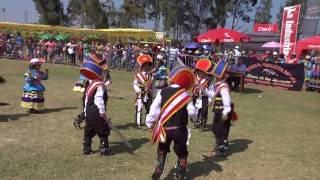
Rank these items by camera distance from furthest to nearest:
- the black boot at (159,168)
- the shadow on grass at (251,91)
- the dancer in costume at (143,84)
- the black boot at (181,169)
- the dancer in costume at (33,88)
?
the shadow on grass at (251,91) → the dancer in costume at (33,88) → the dancer in costume at (143,84) → the black boot at (181,169) → the black boot at (159,168)

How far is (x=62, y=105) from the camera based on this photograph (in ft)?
38.8

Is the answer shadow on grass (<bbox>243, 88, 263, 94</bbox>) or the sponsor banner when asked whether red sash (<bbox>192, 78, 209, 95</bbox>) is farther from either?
the sponsor banner

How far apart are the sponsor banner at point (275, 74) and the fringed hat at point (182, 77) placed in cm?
1376

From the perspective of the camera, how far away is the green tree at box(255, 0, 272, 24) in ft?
193

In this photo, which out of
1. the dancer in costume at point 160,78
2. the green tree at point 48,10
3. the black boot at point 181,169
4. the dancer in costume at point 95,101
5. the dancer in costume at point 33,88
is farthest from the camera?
the green tree at point 48,10

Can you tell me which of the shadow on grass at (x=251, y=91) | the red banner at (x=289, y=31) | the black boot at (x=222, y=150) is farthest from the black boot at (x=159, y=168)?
the red banner at (x=289, y=31)

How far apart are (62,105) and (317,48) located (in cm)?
1494

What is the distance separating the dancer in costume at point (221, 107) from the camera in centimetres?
705

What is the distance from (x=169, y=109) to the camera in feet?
18.5

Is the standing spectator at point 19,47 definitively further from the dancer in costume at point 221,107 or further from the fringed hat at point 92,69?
Answer: the dancer in costume at point 221,107

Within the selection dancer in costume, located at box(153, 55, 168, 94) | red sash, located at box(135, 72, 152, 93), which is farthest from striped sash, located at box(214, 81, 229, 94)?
dancer in costume, located at box(153, 55, 168, 94)

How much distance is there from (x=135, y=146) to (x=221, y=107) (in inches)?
73.8

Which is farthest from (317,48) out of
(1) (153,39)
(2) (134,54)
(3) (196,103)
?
(1) (153,39)

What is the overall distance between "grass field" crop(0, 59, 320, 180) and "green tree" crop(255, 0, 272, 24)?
4795 centimetres
